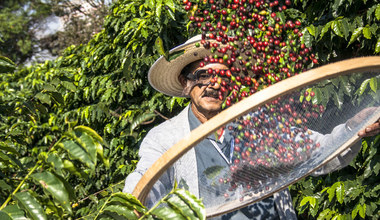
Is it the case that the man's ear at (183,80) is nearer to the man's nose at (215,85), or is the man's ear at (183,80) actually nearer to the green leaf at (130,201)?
the man's nose at (215,85)

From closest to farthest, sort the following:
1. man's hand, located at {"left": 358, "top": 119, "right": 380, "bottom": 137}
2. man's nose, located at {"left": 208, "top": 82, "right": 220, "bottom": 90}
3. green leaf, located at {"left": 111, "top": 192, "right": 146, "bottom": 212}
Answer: green leaf, located at {"left": 111, "top": 192, "right": 146, "bottom": 212}
man's hand, located at {"left": 358, "top": 119, "right": 380, "bottom": 137}
man's nose, located at {"left": 208, "top": 82, "right": 220, "bottom": 90}

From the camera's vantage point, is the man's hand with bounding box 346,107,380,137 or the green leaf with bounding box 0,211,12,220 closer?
the green leaf with bounding box 0,211,12,220

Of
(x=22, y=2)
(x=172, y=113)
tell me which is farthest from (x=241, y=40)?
(x=22, y=2)

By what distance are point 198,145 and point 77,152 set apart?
0.39 m

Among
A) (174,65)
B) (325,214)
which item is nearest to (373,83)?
(174,65)

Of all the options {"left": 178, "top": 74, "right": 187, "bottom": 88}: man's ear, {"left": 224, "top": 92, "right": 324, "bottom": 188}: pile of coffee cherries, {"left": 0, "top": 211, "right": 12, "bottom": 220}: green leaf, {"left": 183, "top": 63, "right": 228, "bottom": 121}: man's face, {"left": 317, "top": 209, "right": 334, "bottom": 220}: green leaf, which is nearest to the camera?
{"left": 0, "top": 211, "right": 12, "bottom": 220}: green leaf

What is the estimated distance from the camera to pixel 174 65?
2.23 metres

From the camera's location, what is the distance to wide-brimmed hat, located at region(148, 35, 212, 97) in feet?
6.90

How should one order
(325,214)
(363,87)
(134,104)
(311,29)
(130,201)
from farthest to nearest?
(134,104) < (325,214) < (311,29) < (363,87) < (130,201)

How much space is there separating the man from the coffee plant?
0.11 meters

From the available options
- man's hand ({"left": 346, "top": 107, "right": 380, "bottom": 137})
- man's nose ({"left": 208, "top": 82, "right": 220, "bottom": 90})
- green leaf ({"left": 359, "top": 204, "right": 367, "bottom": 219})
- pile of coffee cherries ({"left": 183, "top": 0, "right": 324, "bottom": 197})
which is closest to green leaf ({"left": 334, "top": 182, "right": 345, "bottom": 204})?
green leaf ({"left": 359, "top": 204, "right": 367, "bottom": 219})

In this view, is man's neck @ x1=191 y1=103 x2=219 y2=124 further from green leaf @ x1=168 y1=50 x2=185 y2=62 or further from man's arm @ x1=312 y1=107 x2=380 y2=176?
man's arm @ x1=312 y1=107 x2=380 y2=176

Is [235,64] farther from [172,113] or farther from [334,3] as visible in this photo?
[172,113]

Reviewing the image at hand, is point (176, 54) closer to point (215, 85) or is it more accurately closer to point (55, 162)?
point (215, 85)
